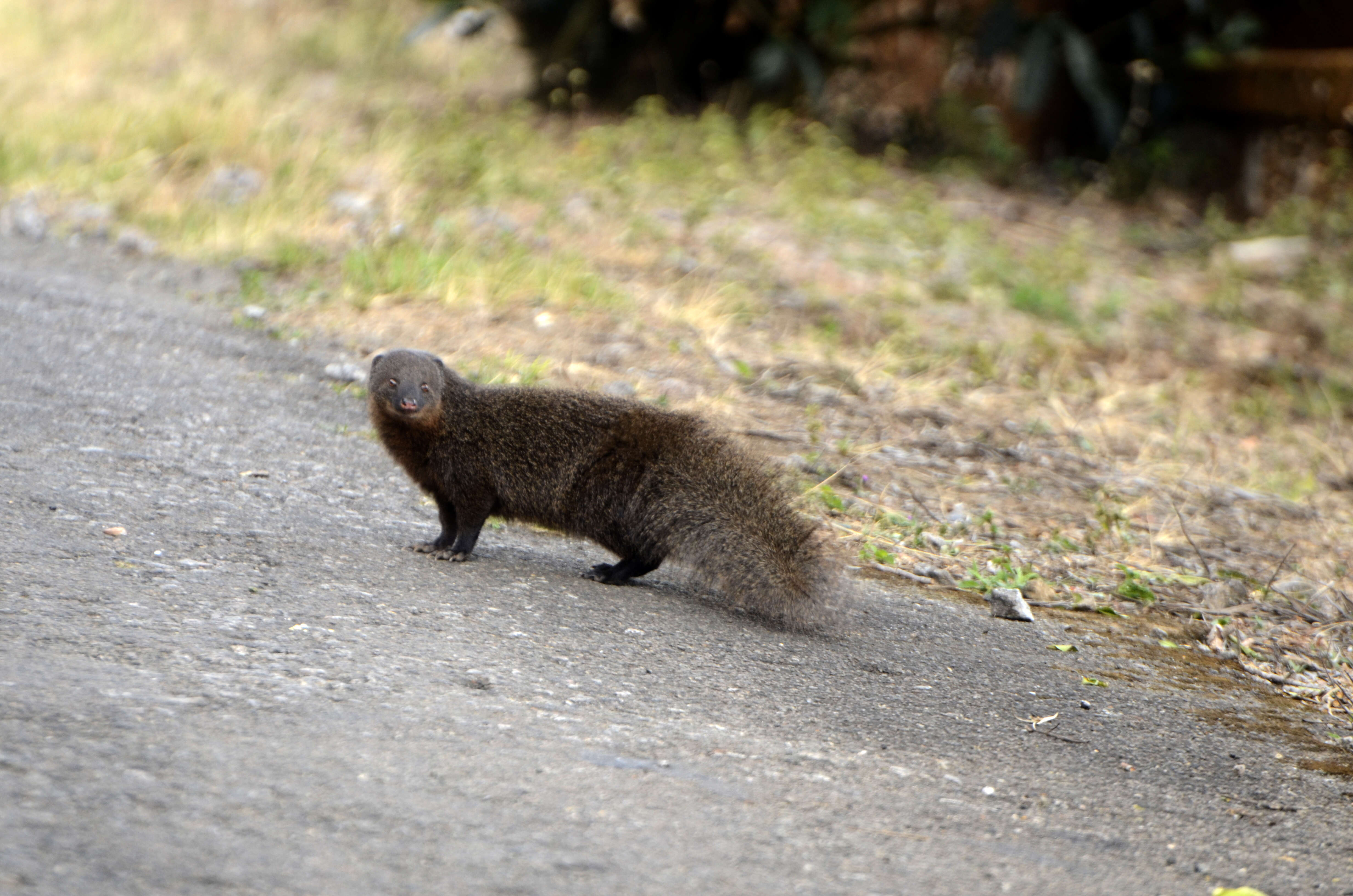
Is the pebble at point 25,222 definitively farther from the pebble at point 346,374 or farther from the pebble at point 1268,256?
the pebble at point 1268,256

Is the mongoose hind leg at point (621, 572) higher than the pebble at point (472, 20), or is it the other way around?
the pebble at point (472, 20)

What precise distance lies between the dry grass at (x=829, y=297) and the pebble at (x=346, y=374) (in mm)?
352

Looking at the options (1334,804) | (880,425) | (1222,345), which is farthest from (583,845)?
(1222,345)

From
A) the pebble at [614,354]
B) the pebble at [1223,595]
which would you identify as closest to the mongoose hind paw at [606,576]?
the pebble at [1223,595]

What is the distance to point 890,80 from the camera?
517 inches

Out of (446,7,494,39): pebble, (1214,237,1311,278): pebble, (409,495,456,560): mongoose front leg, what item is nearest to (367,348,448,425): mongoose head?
(409,495,456,560): mongoose front leg

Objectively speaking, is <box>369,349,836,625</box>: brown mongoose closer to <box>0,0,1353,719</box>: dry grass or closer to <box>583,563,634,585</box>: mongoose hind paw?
<box>583,563,634,585</box>: mongoose hind paw

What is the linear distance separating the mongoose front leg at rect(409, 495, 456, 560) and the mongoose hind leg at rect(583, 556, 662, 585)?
1.46 feet

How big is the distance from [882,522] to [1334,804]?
2.12 meters

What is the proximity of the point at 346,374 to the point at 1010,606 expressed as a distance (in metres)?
3.12

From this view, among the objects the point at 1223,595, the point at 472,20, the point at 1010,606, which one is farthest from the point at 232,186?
the point at 1223,595

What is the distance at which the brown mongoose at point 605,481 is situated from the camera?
3838 mm

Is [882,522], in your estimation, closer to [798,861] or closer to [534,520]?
[534,520]

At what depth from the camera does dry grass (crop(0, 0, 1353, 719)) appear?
5258mm
